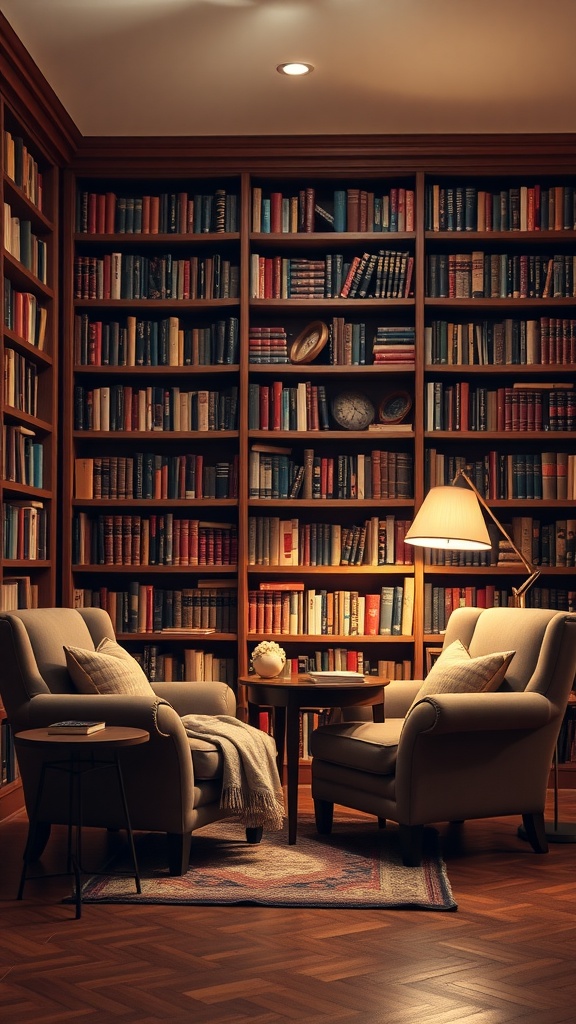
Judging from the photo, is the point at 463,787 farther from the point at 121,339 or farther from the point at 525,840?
the point at 121,339

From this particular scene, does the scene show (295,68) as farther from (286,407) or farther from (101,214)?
(286,407)

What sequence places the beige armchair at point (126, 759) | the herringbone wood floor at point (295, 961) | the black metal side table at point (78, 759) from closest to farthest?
the herringbone wood floor at point (295, 961) → the black metal side table at point (78, 759) → the beige armchair at point (126, 759)

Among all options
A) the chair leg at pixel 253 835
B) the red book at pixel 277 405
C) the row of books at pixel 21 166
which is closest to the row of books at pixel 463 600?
the red book at pixel 277 405

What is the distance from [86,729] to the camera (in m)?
3.63

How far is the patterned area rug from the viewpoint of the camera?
370cm

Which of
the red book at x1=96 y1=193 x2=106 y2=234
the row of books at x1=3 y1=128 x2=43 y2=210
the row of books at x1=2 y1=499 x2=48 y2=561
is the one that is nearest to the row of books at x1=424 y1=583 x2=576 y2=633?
the row of books at x1=2 y1=499 x2=48 y2=561

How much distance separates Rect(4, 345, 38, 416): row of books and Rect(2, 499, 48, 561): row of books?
449 millimetres

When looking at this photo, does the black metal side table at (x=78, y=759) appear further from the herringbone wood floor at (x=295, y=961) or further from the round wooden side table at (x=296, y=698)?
the round wooden side table at (x=296, y=698)

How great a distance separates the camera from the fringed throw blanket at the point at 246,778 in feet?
13.6

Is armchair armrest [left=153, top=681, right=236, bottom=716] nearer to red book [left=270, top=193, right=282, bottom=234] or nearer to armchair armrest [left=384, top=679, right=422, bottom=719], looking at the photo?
armchair armrest [left=384, top=679, right=422, bottom=719]

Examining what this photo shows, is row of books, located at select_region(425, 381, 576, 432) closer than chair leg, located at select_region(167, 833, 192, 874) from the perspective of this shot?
No

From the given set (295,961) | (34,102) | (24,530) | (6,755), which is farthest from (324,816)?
(34,102)

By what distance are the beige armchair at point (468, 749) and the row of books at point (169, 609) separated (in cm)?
146

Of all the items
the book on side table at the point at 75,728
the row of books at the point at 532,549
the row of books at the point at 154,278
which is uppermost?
the row of books at the point at 154,278
